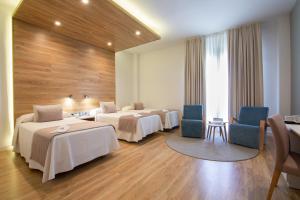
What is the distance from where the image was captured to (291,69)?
339 centimetres

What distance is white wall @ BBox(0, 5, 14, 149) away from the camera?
3.01m

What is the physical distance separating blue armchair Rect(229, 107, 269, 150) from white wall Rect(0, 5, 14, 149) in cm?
481

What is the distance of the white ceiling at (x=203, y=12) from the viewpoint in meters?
2.98

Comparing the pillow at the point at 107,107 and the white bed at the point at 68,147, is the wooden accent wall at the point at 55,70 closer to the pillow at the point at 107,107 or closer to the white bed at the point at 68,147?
the pillow at the point at 107,107

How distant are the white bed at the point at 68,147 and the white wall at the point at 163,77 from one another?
127 inches

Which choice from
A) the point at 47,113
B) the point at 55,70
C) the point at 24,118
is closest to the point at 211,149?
the point at 47,113

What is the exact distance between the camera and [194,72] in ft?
15.6

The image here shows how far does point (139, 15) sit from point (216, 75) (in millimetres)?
2798

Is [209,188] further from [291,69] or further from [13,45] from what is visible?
[13,45]

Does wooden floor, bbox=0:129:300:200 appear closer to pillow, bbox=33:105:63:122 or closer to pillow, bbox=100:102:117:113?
pillow, bbox=33:105:63:122

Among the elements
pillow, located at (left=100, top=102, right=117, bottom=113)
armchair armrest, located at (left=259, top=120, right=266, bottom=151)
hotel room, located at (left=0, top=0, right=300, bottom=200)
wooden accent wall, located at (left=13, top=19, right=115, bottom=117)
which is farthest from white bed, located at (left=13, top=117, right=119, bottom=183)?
armchair armrest, located at (left=259, top=120, right=266, bottom=151)

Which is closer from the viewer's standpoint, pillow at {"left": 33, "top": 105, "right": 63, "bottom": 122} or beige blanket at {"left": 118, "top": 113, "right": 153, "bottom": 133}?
pillow at {"left": 33, "top": 105, "right": 63, "bottom": 122}

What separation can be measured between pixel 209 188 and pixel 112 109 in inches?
138

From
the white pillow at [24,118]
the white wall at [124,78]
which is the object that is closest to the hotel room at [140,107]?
the white pillow at [24,118]
